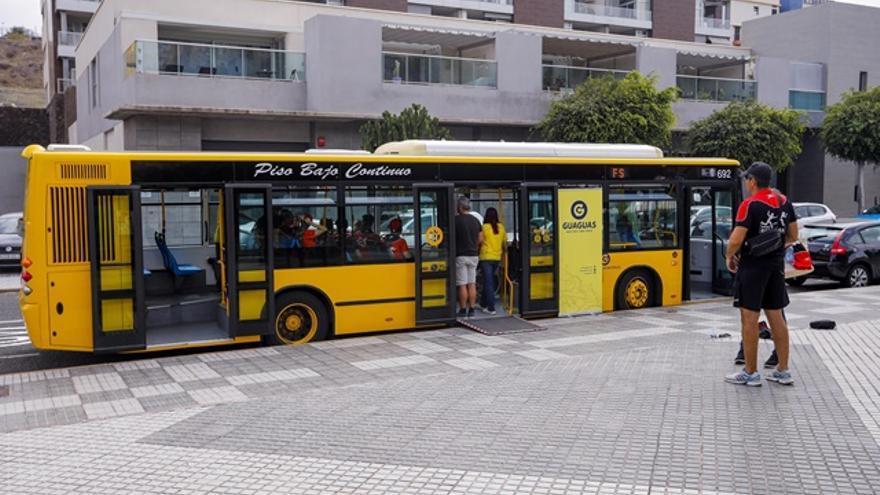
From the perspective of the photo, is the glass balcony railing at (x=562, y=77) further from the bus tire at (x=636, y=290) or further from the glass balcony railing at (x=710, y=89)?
the bus tire at (x=636, y=290)

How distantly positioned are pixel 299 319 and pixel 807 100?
A: 116ft

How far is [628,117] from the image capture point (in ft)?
92.5

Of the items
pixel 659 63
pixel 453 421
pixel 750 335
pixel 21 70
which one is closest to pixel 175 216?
pixel 453 421

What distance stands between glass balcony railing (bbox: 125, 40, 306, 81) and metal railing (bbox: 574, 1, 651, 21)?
28962 millimetres

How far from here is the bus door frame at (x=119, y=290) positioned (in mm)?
9586

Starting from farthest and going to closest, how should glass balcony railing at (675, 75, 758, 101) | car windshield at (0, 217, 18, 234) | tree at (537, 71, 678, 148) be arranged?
1. glass balcony railing at (675, 75, 758, 101)
2. tree at (537, 71, 678, 148)
3. car windshield at (0, 217, 18, 234)

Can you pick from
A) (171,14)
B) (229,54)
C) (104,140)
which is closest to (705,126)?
(229,54)

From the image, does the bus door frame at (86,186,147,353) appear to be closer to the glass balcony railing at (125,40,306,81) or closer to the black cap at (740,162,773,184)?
the black cap at (740,162,773,184)

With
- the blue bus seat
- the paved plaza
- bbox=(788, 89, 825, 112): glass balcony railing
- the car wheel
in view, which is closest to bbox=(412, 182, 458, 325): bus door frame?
the paved plaza

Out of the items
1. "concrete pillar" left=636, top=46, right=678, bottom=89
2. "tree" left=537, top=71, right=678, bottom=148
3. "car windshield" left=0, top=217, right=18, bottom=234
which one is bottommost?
"car windshield" left=0, top=217, right=18, bottom=234

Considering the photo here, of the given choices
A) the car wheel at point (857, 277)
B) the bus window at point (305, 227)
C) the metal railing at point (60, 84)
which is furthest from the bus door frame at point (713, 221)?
the metal railing at point (60, 84)

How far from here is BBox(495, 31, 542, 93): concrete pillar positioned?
30.7 metres

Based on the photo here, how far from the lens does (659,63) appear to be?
34.5 metres

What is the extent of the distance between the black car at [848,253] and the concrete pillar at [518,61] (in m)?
15.2
